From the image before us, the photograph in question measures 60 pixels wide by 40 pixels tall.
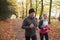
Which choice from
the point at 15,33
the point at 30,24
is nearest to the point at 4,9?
the point at 15,33

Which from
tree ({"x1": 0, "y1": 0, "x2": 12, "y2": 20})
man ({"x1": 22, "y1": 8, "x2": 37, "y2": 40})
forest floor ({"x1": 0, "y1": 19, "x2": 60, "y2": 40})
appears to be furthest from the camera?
tree ({"x1": 0, "y1": 0, "x2": 12, "y2": 20})

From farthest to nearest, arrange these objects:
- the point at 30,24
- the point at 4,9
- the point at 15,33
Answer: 1. the point at 4,9
2. the point at 15,33
3. the point at 30,24

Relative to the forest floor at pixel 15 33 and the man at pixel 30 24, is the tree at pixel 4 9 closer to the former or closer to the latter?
the forest floor at pixel 15 33

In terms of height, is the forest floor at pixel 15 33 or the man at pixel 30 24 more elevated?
the man at pixel 30 24

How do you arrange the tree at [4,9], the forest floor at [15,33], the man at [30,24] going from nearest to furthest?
the man at [30,24]
the forest floor at [15,33]
the tree at [4,9]

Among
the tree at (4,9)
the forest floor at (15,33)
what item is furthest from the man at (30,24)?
the tree at (4,9)

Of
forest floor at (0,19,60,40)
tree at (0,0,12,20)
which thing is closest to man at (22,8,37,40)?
forest floor at (0,19,60,40)

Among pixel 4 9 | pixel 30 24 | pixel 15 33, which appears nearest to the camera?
pixel 30 24

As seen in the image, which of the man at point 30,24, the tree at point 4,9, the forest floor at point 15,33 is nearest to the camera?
the man at point 30,24

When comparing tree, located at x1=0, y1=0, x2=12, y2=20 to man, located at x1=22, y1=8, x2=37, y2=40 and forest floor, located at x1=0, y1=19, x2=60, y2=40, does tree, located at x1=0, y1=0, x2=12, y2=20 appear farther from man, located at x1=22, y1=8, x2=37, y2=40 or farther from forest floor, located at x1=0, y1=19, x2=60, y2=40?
man, located at x1=22, y1=8, x2=37, y2=40

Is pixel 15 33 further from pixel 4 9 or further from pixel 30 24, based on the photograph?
pixel 30 24

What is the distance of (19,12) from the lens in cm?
6197

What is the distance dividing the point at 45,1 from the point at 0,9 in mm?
18148

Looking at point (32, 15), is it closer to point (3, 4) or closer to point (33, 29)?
point (33, 29)
